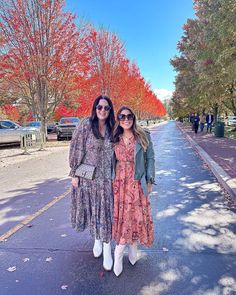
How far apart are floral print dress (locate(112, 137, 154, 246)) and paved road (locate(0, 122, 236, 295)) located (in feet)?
1.43

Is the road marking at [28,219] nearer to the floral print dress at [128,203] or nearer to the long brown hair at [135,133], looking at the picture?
the floral print dress at [128,203]

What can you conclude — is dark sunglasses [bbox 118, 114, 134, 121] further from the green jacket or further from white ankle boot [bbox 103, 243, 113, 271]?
white ankle boot [bbox 103, 243, 113, 271]

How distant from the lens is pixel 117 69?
28.1m

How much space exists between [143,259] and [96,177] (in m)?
1.18

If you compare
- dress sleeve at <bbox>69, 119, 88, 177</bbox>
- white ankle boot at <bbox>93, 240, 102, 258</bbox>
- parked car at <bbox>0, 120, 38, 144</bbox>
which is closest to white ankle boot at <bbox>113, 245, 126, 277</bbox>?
white ankle boot at <bbox>93, 240, 102, 258</bbox>

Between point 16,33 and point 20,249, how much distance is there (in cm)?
1584

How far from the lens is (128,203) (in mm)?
3148

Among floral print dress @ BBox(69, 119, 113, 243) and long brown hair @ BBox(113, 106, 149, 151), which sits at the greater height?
long brown hair @ BBox(113, 106, 149, 151)

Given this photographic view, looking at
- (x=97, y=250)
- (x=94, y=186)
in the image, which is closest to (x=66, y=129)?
(x=97, y=250)

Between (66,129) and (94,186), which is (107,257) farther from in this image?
(66,129)

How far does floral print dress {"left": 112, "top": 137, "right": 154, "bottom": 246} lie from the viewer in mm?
3158

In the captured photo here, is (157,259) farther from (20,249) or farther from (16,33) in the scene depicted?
(16,33)

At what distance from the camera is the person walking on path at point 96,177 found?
324 cm

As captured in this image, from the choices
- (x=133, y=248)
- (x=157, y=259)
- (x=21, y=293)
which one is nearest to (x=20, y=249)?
(x=21, y=293)
